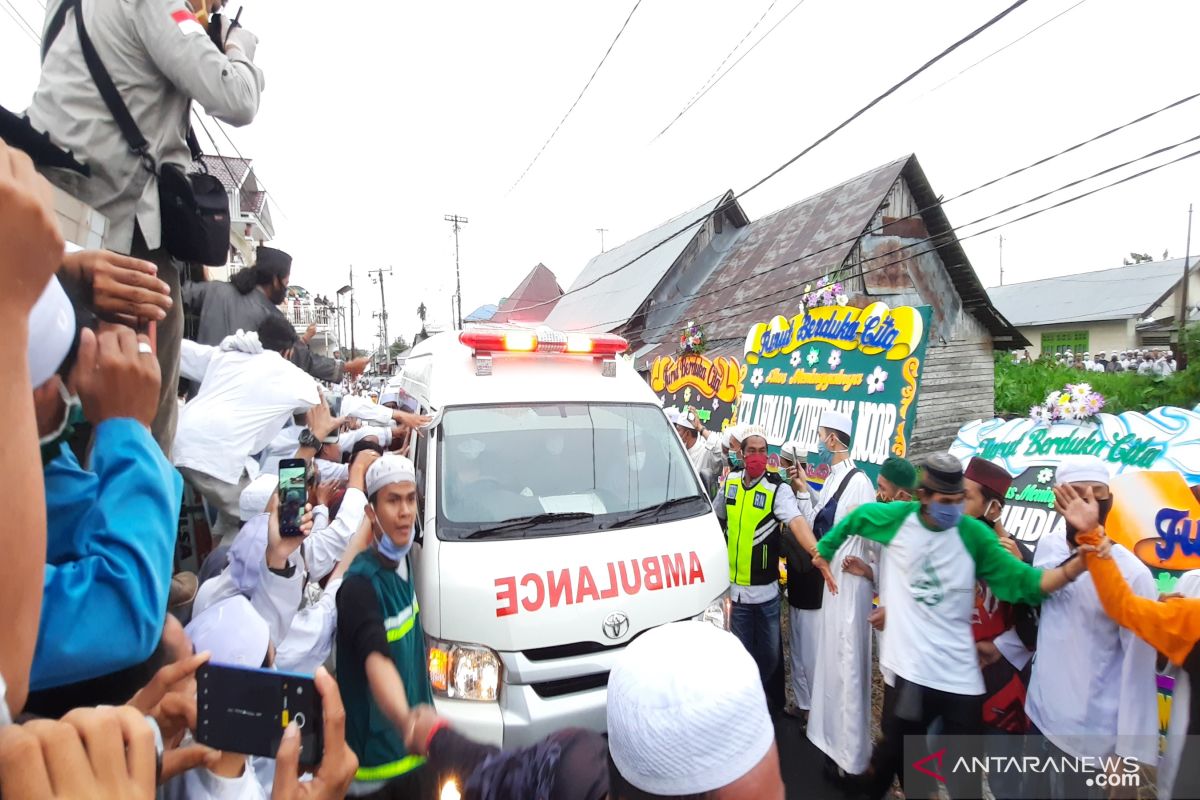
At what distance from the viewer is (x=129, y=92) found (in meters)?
2.11

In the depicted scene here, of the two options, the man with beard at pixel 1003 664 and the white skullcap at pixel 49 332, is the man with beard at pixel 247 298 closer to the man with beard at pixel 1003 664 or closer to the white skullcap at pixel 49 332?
the white skullcap at pixel 49 332

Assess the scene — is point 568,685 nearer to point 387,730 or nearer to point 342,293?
point 387,730

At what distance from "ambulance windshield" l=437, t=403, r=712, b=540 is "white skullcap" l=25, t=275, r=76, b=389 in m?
2.34

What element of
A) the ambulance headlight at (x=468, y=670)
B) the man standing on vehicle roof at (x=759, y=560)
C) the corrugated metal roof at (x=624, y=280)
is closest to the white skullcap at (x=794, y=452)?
the man standing on vehicle roof at (x=759, y=560)

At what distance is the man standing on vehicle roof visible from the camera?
13.9 ft

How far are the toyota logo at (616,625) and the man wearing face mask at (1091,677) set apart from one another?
1909mm

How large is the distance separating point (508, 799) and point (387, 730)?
1.14 metres

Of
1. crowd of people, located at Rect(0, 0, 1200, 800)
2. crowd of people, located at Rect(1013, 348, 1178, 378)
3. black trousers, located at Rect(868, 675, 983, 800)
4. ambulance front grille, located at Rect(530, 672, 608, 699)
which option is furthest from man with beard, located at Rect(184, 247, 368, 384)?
crowd of people, located at Rect(1013, 348, 1178, 378)

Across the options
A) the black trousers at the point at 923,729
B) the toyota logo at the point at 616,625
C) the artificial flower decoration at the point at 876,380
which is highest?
the artificial flower decoration at the point at 876,380

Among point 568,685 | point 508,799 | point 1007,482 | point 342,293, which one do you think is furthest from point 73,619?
point 342,293

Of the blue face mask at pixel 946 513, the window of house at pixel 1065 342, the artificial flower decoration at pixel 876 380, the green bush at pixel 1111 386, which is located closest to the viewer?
the blue face mask at pixel 946 513

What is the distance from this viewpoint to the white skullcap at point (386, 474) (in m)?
2.90

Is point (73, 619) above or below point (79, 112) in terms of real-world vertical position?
below

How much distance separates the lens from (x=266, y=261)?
4070mm
